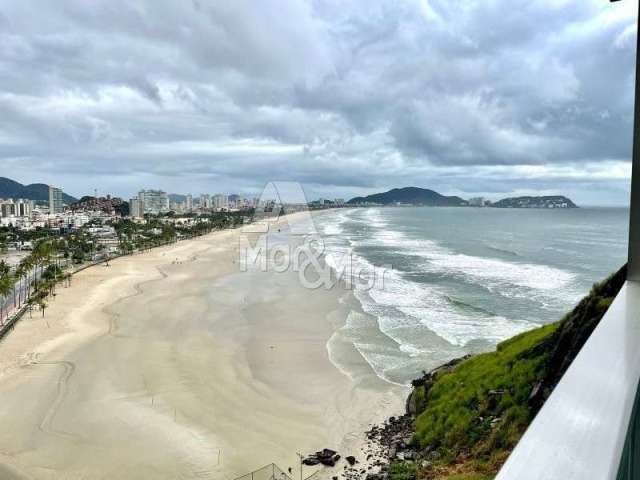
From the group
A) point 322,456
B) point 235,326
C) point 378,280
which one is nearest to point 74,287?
point 235,326

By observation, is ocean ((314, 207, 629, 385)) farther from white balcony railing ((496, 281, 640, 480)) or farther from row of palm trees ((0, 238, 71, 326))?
row of palm trees ((0, 238, 71, 326))

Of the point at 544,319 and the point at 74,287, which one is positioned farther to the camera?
the point at 74,287

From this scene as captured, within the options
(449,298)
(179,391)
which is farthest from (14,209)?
(179,391)

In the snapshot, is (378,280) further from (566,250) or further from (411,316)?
(566,250)

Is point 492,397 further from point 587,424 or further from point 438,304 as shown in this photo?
point 438,304

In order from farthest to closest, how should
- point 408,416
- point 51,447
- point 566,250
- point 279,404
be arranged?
point 566,250 < point 279,404 < point 408,416 < point 51,447

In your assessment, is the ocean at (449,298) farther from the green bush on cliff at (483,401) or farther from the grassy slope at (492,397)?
the grassy slope at (492,397)
